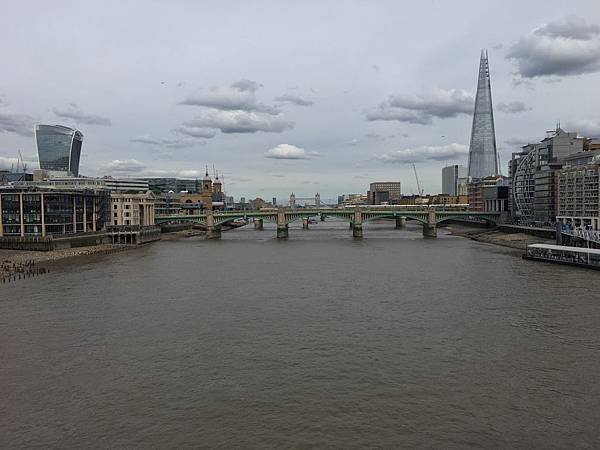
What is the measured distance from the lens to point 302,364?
18984mm

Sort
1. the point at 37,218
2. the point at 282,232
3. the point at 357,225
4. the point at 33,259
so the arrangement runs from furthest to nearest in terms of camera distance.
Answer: the point at 282,232
the point at 357,225
the point at 37,218
the point at 33,259

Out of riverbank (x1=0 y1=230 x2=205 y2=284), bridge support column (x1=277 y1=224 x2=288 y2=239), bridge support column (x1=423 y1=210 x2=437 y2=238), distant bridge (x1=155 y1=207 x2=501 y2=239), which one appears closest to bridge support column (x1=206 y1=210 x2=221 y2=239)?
distant bridge (x1=155 y1=207 x2=501 y2=239)

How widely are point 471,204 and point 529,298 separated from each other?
12924 cm

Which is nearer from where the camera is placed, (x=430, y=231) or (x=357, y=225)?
(x=430, y=231)

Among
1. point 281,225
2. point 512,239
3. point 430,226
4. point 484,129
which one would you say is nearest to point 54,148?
point 281,225

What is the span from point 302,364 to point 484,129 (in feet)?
649

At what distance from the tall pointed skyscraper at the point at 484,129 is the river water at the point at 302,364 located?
170 m

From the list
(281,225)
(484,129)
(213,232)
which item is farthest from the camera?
(484,129)

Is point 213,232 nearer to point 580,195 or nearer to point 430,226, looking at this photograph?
point 430,226

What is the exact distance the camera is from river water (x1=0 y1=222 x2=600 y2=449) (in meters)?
13.8

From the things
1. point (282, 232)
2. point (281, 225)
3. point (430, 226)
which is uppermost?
point (281, 225)

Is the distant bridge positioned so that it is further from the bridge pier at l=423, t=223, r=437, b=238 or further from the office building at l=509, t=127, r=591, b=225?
the office building at l=509, t=127, r=591, b=225

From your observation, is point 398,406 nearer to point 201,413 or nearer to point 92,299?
point 201,413

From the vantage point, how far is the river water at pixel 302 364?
45.3ft
